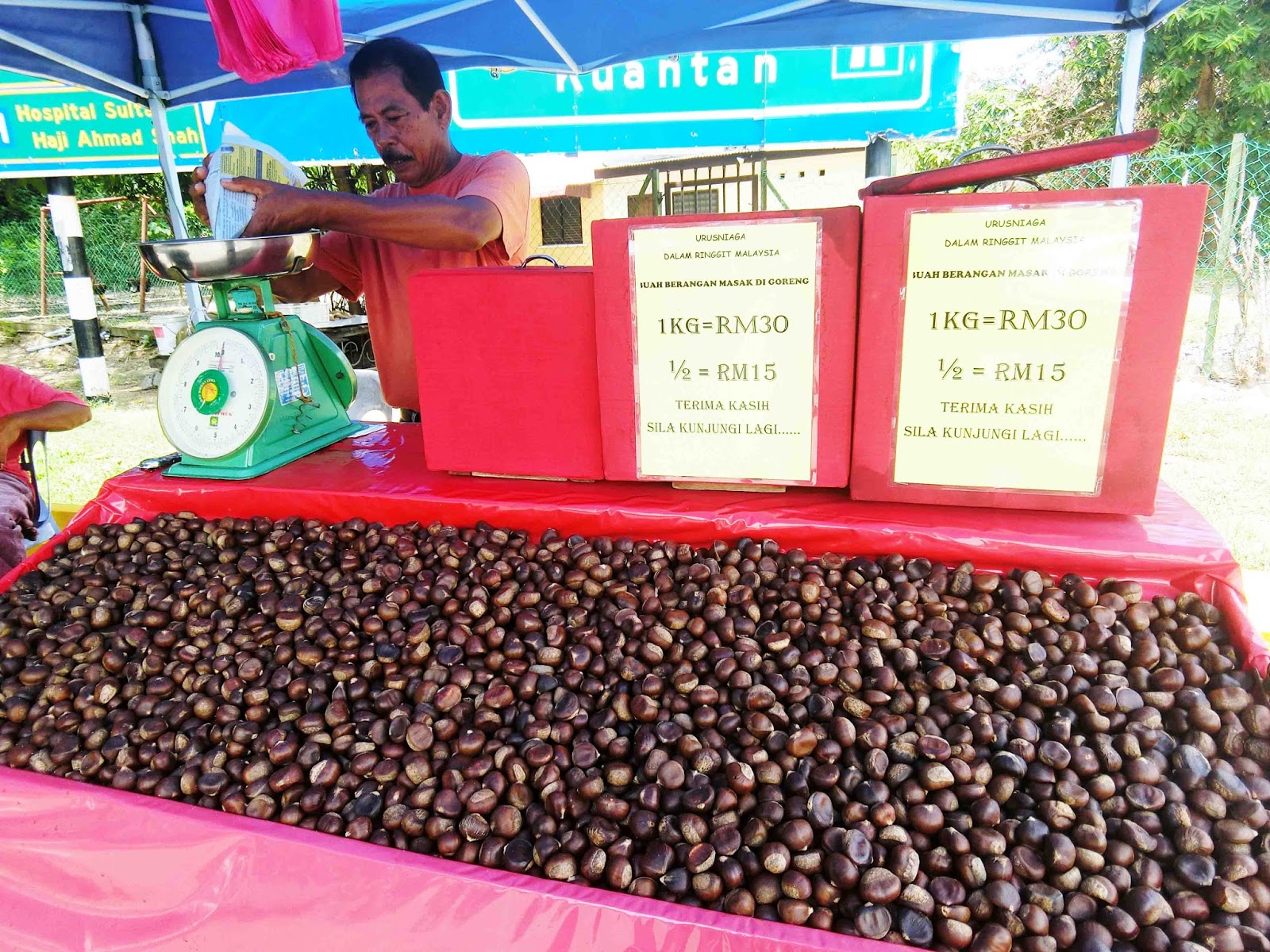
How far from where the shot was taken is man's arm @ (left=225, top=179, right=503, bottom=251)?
170 cm

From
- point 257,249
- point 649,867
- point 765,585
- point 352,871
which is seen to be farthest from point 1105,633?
point 257,249

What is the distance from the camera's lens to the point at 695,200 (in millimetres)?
10125

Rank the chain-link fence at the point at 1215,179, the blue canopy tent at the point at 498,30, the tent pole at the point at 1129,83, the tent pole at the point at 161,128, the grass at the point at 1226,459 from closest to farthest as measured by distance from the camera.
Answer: the tent pole at the point at 1129,83 → the blue canopy tent at the point at 498,30 → the tent pole at the point at 161,128 → the grass at the point at 1226,459 → the chain-link fence at the point at 1215,179

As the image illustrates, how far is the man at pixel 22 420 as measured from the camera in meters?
2.69

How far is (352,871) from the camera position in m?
1.04

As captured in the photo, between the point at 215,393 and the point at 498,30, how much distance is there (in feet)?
8.47

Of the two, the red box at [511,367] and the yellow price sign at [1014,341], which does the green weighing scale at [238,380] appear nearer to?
the red box at [511,367]

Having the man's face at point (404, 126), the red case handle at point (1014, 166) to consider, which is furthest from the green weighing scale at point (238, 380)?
the red case handle at point (1014, 166)

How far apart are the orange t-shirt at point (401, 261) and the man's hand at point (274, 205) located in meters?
0.67

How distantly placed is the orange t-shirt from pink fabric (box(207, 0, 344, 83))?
0.45 m

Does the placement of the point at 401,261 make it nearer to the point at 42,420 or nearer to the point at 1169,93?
the point at 42,420

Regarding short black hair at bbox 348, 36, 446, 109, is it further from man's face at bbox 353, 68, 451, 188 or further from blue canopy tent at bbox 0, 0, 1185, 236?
→ blue canopy tent at bbox 0, 0, 1185, 236

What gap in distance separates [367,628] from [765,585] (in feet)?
2.53

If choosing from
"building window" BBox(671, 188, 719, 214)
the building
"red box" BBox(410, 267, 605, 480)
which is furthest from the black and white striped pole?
"red box" BBox(410, 267, 605, 480)
